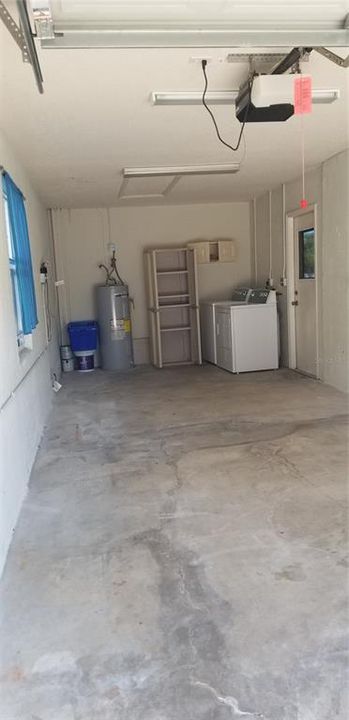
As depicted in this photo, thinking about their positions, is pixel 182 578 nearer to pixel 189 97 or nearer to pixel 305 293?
pixel 189 97

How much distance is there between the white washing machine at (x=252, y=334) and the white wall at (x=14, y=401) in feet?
8.73

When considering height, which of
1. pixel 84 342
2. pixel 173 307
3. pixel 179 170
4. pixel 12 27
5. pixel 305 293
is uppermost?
pixel 179 170

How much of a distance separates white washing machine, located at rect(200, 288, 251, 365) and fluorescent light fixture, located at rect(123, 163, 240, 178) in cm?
205

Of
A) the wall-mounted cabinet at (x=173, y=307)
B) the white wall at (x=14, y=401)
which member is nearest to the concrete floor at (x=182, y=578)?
the white wall at (x=14, y=401)

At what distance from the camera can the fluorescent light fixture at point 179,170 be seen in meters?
5.35

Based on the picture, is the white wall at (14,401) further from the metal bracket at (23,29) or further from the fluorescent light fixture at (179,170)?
the metal bracket at (23,29)

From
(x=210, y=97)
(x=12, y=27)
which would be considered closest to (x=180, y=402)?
(x=210, y=97)

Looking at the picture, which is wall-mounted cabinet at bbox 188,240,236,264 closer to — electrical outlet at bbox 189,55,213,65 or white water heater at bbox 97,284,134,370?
white water heater at bbox 97,284,134,370

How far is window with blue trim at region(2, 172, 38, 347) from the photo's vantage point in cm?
354

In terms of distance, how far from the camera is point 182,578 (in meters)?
2.31

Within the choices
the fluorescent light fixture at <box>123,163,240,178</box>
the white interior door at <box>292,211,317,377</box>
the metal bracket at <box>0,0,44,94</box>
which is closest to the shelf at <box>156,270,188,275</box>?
the white interior door at <box>292,211,317,377</box>

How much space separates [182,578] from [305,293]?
4812mm

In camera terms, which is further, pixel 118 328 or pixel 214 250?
pixel 214 250

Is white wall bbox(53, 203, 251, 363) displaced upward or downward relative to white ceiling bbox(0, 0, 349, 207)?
downward
